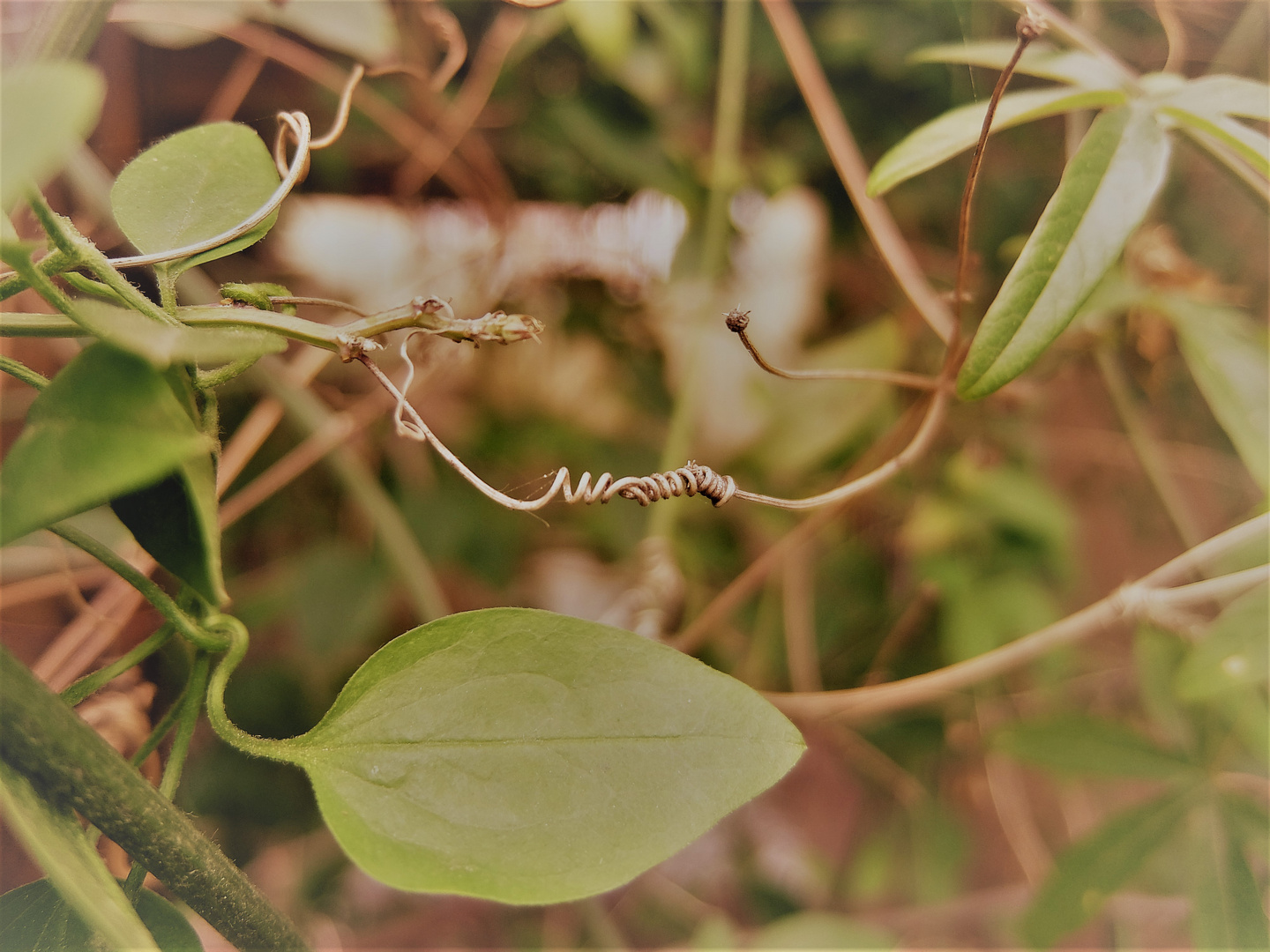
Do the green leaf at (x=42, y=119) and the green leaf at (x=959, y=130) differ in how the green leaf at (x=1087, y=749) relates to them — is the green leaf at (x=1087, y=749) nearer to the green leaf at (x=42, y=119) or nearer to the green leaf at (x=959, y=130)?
the green leaf at (x=959, y=130)

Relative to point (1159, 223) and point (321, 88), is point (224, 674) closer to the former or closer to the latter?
point (321, 88)

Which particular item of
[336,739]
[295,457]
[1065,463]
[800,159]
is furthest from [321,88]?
[1065,463]

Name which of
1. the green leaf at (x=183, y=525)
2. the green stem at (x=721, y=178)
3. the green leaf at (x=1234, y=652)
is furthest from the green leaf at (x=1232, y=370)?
the green leaf at (x=183, y=525)

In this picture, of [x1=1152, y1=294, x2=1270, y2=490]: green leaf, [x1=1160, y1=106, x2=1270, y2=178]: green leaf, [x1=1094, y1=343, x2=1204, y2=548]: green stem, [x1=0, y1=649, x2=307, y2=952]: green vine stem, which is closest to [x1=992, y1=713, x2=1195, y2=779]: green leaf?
[x1=1094, y1=343, x2=1204, y2=548]: green stem

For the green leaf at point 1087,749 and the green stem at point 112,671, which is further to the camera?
the green leaf at point 1087,749

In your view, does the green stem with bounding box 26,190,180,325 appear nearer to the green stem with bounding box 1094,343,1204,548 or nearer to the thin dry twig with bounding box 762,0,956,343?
the thin dry twig with bounding box 762,0,956,343
